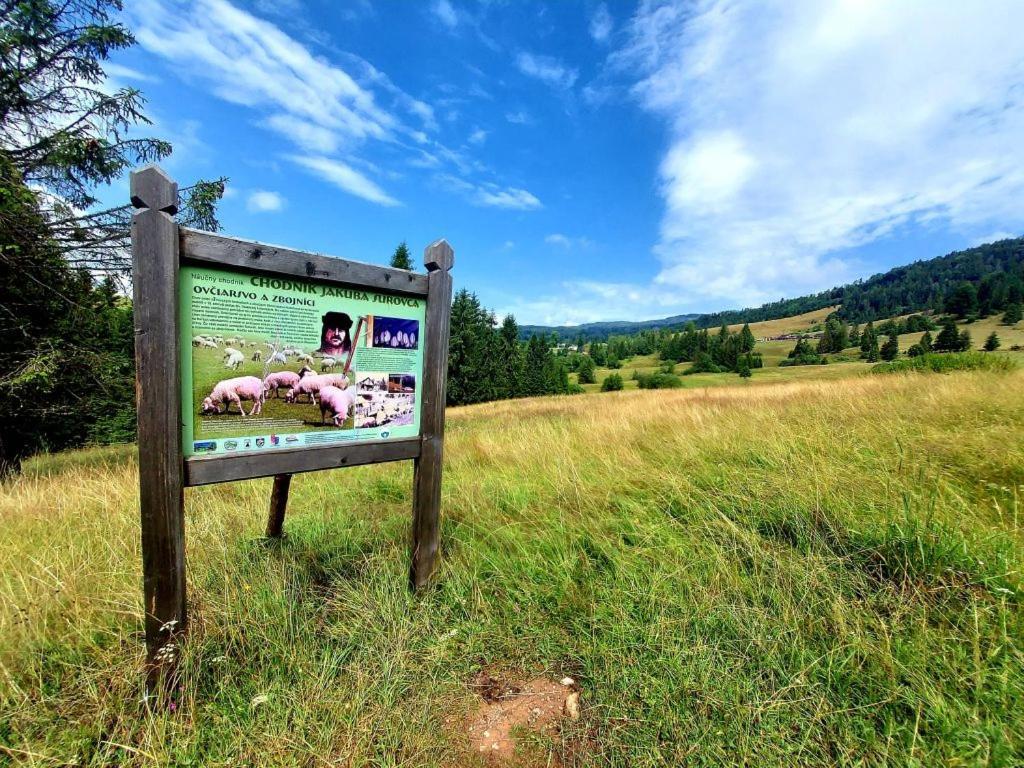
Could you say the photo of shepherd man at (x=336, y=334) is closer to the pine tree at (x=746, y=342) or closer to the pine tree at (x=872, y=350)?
the pine tree at (x=872, y=350)

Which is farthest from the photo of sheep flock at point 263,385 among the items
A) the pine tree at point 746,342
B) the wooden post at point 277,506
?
the pine tree at point 746,342

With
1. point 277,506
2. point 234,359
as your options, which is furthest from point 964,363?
point 234,359

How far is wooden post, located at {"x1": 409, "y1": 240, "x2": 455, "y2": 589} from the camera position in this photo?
2986 mm

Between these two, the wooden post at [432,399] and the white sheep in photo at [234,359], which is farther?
the wooden post at [432,399]

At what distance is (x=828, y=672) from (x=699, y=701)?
0.59 meters

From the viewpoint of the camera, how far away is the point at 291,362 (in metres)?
2.43

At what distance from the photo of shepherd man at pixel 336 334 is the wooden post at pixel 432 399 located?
1.91 feet

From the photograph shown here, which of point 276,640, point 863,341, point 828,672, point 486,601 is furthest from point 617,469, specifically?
point 863,341

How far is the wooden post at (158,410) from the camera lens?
1943 mm

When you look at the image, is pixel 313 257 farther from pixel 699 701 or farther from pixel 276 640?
pixel 699 701

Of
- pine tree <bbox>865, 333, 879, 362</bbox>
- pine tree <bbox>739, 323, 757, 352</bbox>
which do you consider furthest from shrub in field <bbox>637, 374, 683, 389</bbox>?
pine tree <bbox>739, 323, 757, 352</bbox>

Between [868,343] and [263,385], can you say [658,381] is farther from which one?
[263,385]

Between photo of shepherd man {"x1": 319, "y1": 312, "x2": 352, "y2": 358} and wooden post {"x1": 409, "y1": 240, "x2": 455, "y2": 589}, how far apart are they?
1.91ft

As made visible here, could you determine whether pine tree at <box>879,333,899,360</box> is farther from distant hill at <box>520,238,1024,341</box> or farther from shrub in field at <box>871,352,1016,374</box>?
shrub in field at <box>871,352,1016,374</box>
